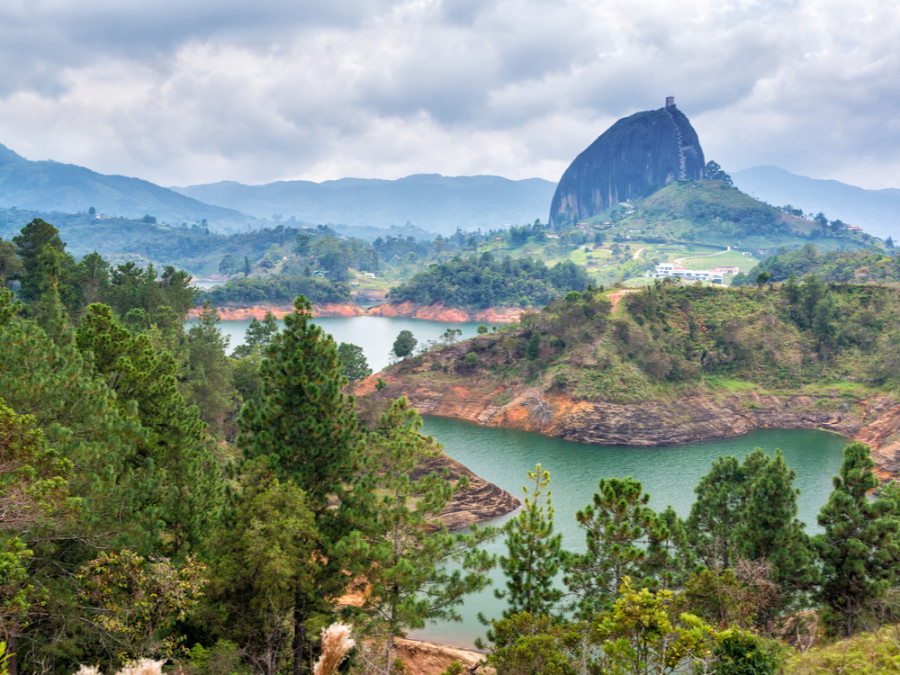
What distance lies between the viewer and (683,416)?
173 ft

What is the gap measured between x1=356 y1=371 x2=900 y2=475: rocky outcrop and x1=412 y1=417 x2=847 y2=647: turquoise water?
112 centimetres

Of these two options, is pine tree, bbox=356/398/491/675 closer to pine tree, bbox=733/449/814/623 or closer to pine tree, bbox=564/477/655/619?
pine tree, bbox=564/477/655/619

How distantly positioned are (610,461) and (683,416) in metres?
10.6

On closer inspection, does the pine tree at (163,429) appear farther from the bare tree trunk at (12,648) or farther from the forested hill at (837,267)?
the forested hill at (837,267)

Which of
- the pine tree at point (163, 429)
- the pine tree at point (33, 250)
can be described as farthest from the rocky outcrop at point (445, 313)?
the pine tree at point (163, 429)

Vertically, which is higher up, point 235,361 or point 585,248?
point 585,248

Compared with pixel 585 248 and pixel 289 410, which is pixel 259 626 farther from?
pixel 585 248

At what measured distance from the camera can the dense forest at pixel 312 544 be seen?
37.4ft

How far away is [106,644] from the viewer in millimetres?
12664

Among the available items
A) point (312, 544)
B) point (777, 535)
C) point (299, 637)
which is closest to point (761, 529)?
point (777, 535)

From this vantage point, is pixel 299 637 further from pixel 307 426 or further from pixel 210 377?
pixel 210 377

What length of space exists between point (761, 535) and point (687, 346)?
42.8 metres

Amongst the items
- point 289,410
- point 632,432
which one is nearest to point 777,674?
point 289,410

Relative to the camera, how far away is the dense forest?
37.4 ft
